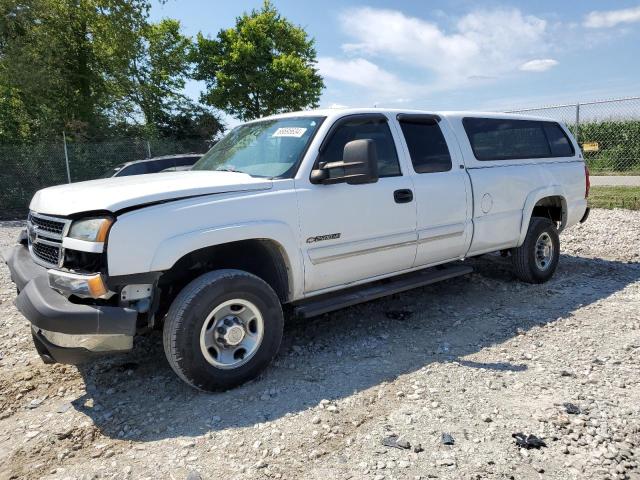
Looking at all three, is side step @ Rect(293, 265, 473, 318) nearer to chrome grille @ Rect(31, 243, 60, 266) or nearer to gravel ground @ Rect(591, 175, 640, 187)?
chrome grille @ Rect(31, 243, 60, 266)

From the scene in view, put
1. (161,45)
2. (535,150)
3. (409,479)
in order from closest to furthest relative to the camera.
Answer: (409,479) < (535,150) < (161,45)

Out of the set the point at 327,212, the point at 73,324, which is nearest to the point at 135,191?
the point at 73,324

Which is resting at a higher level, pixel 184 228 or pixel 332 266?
pixel 184 228

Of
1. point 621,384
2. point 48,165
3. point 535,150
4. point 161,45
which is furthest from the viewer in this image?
point 161,45

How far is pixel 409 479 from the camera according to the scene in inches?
96.5

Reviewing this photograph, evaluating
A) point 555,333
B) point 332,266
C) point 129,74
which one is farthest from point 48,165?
point 555,333

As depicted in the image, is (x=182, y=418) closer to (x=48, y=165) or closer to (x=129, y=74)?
(x=48, y=165)

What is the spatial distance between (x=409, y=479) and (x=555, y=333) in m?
2.49

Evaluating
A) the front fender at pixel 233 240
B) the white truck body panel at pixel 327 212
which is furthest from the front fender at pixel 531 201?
the front fender at pixel 233 240

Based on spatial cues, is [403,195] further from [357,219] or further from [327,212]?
[327,212]

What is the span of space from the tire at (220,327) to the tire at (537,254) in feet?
11.0

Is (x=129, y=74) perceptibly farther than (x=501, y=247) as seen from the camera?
Yes

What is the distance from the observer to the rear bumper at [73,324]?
9.48ft

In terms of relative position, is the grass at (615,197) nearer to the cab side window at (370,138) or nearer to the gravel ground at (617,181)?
the gravel ground at (617,181)
